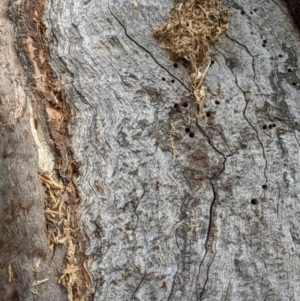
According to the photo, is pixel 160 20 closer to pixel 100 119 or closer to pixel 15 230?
pixel 100 119

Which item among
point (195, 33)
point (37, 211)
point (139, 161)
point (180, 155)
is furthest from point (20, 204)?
point (195, 33)

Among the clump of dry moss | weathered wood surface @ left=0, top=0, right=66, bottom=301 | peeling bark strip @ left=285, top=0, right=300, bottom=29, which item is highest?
peeling bark strip @ left=285, top=0, right=300, bottom=29

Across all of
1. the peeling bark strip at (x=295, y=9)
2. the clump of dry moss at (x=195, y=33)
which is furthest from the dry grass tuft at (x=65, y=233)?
the peeling bark strip at (x=295, y=9)

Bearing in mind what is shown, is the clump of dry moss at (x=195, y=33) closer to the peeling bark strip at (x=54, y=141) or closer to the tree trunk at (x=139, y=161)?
the tree trunk at (x=139, y=161)

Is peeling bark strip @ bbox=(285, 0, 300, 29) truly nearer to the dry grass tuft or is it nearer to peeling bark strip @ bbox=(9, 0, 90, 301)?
peeling bark strip @ bbox=(9, 0, 90, 301)

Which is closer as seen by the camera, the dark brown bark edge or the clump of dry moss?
the dark brown bark edge

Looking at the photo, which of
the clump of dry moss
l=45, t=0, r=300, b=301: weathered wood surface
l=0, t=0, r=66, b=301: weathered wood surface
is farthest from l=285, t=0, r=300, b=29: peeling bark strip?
l=0, t=0, r=66, b=301: weathered wood surface
